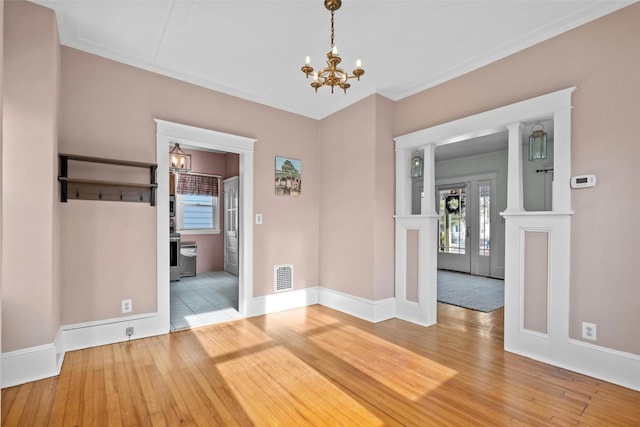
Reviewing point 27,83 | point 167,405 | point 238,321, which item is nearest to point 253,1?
point 27,83

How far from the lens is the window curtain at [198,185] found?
277 inches

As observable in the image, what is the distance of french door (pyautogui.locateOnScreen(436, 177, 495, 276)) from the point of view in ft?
23.2

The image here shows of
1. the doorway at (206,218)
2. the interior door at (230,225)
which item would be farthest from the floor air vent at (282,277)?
the interior door at (230,225)

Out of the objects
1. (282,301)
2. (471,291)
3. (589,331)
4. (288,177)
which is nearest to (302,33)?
(288,177)

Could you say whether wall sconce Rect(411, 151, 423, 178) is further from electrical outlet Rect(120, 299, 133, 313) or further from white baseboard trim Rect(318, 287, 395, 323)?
electrical outlet Rect(120, 299, 133, 313)

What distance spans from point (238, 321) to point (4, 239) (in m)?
2.32

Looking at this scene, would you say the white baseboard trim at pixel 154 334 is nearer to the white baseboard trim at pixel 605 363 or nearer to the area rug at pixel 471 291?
the white baseboard trim at pixel 605 363

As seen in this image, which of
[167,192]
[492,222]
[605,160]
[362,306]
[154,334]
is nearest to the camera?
[605,160]

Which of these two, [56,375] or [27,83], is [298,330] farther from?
[27,83]

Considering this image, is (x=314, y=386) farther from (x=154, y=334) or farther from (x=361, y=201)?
(x=361, y=201)

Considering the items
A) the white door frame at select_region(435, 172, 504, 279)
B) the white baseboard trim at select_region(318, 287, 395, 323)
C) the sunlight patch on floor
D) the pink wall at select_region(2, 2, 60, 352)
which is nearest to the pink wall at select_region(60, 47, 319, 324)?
the pink wall at select_region(2, 2, 60, 352)

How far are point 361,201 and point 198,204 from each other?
4.61m

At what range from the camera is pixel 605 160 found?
8.30ft

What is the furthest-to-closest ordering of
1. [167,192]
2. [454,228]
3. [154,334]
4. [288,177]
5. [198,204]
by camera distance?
[454,228], [198,204], [288,177], [167,192], [154,334]
